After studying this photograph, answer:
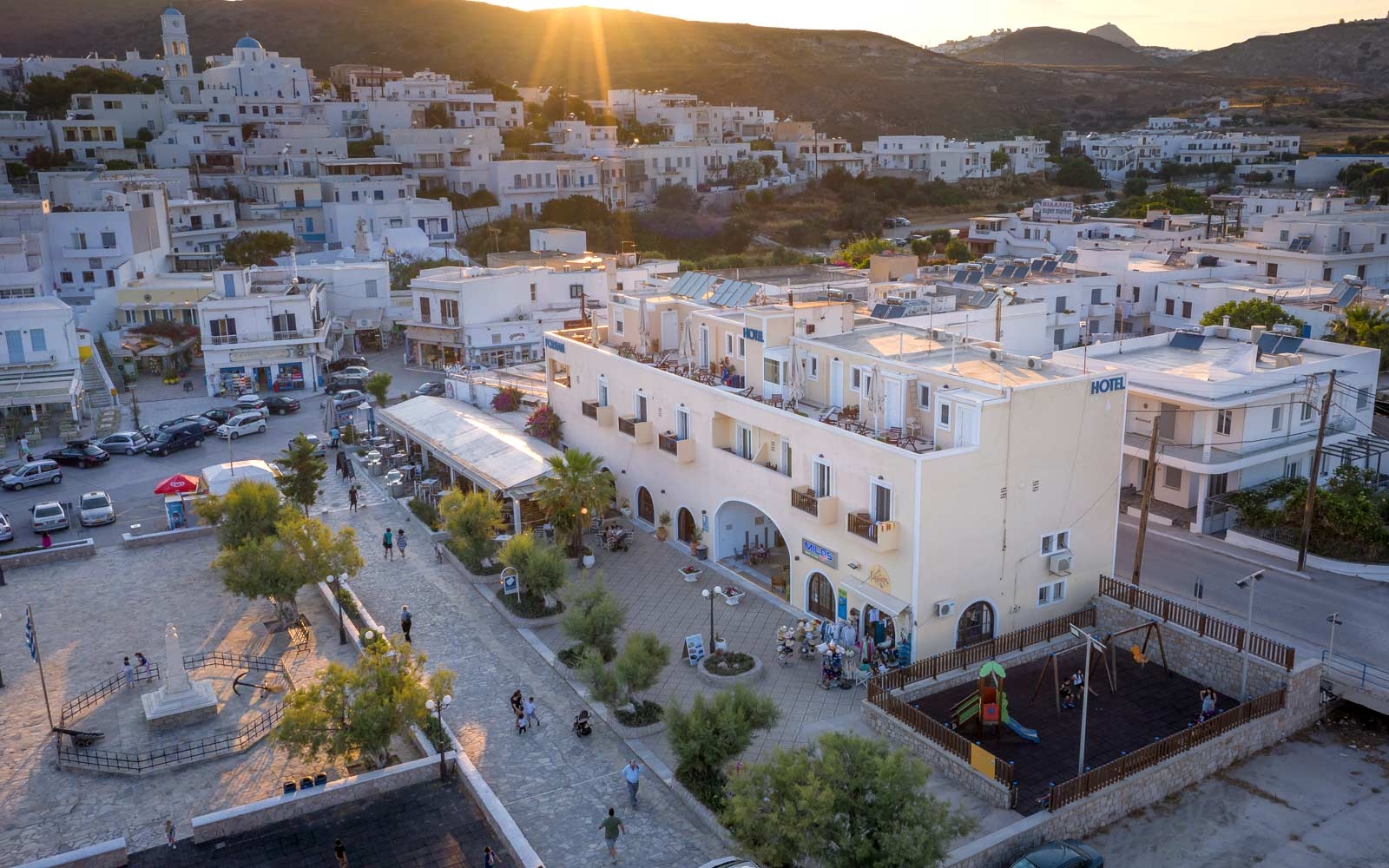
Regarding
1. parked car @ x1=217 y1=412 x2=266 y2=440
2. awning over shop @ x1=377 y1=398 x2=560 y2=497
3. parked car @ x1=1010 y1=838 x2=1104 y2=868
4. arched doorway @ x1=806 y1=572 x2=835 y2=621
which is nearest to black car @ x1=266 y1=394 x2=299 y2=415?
parked car @ x1=217 y1=412 x2=266 y2=440

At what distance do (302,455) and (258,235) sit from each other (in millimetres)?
43973

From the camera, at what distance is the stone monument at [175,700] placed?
78.6 ft

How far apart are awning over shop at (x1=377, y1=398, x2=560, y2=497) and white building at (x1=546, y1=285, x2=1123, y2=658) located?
3794 mm

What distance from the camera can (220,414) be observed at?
49469 millimetres

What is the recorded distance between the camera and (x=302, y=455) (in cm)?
Result: 3606

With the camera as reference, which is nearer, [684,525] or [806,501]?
[806,501]

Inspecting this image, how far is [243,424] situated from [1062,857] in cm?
3924

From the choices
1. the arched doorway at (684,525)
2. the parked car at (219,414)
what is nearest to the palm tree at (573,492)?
the arched doorway at (684,525)

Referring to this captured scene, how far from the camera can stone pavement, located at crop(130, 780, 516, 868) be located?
19.2 m

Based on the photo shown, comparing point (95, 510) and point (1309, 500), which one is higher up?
point (1309, 500)

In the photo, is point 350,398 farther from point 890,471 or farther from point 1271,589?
point 1271,589

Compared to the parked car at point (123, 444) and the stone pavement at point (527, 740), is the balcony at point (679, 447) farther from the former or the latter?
the parked car at point (123, 444)

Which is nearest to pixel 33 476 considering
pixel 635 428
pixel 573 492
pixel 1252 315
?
pixel 573 492

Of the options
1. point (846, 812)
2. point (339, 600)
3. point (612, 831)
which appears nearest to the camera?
point (846, 812)
